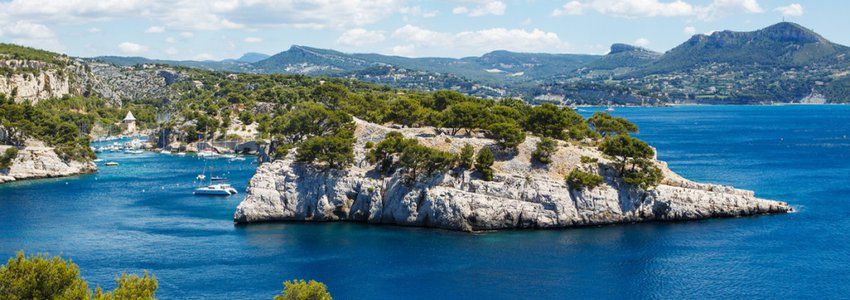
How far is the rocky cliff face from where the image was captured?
3241 inches

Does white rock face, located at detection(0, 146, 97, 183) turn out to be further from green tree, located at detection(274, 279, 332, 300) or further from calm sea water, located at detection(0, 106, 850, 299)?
green tree, located at detection(274, 279, 332, 300)

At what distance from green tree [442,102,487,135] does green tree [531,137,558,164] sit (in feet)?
35.1

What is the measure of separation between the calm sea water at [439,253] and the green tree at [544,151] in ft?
33.9

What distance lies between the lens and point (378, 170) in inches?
3533

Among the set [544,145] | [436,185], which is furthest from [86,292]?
[544,145]

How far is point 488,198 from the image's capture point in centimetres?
8244

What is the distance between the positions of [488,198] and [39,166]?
9288cm

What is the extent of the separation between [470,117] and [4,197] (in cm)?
7109

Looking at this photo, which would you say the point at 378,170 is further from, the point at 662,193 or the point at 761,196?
the point at 761,196

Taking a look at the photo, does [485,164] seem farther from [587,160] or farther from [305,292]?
[305,292]

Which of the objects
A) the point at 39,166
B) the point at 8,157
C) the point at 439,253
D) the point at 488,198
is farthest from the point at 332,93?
the point at 439,253

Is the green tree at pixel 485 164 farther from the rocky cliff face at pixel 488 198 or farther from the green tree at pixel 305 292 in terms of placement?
the green tree at pixel 305 292

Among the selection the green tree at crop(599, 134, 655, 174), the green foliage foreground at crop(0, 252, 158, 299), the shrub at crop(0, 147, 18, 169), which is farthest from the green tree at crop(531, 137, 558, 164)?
the shrub at crop(0, 147, 18, 169)

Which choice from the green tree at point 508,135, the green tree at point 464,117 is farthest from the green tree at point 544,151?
the green tree at point 464,117
